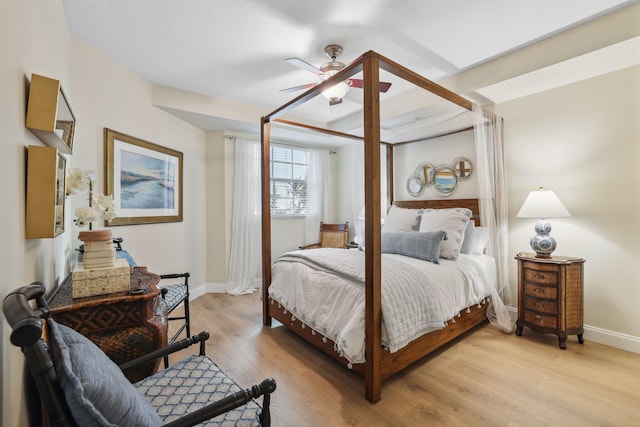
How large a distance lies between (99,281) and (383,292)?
1.62 meters

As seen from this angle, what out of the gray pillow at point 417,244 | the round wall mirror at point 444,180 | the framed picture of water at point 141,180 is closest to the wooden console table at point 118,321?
the framed picture of water at point 141,180

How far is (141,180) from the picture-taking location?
10.5 ft

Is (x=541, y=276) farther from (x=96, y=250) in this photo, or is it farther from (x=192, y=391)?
(x=96, y=250)

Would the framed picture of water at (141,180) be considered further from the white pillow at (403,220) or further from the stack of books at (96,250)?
the white pillow at (403,220)

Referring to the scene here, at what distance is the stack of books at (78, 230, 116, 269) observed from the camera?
1439 millimetres

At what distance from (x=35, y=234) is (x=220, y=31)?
1967 mm

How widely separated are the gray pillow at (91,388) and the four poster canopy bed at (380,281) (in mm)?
1310

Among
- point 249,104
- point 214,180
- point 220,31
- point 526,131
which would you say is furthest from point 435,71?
point 214,180

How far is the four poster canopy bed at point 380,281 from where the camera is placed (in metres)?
1.82

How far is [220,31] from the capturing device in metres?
2.27

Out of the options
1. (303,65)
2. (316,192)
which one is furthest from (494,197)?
(316,192)

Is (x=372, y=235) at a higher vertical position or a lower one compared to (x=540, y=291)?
higher

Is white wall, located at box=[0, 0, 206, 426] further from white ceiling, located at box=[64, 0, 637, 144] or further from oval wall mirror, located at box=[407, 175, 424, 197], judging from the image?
oval wall mirror, located at box=[407, 175, 424, 197]

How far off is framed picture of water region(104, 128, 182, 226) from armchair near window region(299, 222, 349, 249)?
2187mm
